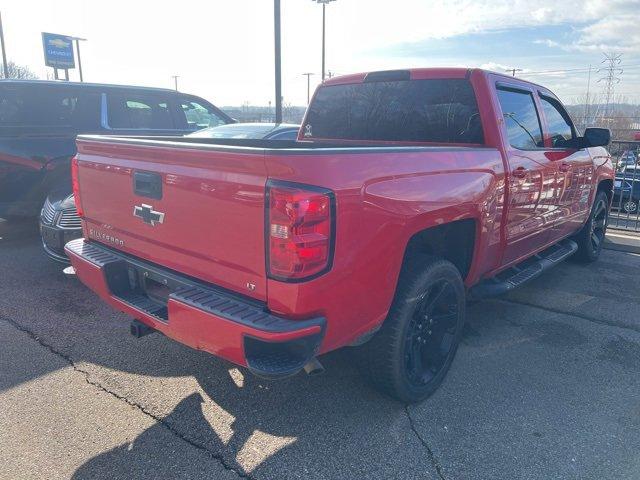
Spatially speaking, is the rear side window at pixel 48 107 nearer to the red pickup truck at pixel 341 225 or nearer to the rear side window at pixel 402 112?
the red pickup truck at pixel 341 225

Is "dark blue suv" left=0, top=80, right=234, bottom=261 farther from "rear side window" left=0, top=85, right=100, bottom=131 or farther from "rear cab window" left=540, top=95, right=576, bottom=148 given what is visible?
"rear cab window" left=540, top=95, right=576, bottom=148

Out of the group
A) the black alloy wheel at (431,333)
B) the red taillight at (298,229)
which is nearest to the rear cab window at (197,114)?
the black alloy wheel at (431,333)

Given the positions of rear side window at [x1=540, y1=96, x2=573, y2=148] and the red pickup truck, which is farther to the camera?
rear side window at [x1=540, y1=96, x2=573, y2=148]

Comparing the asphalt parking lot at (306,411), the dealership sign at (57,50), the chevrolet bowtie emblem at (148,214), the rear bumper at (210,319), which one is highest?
the dealership sign at (57,50)

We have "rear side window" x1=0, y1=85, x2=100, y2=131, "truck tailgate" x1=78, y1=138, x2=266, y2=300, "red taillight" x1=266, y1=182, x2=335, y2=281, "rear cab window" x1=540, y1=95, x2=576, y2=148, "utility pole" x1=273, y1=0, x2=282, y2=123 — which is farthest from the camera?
"utility pole" x1=273, y1=0, x2=282, y2=123

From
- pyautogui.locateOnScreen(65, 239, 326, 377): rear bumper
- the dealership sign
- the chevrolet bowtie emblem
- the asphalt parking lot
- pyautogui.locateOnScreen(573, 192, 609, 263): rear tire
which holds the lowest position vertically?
the asphalt parking lot

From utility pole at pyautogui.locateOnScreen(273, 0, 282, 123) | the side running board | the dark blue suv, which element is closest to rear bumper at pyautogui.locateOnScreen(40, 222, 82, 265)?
the dark blue suv

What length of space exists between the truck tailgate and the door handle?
86.4 inches

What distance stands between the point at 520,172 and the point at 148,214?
2601 mm

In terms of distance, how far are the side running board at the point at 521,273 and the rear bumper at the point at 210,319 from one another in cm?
185

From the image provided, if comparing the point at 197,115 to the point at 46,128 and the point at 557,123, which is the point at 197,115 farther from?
the point at 557,123

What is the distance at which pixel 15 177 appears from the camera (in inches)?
229

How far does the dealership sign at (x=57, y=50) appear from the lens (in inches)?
1054

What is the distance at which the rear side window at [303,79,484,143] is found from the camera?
3.52 meters
